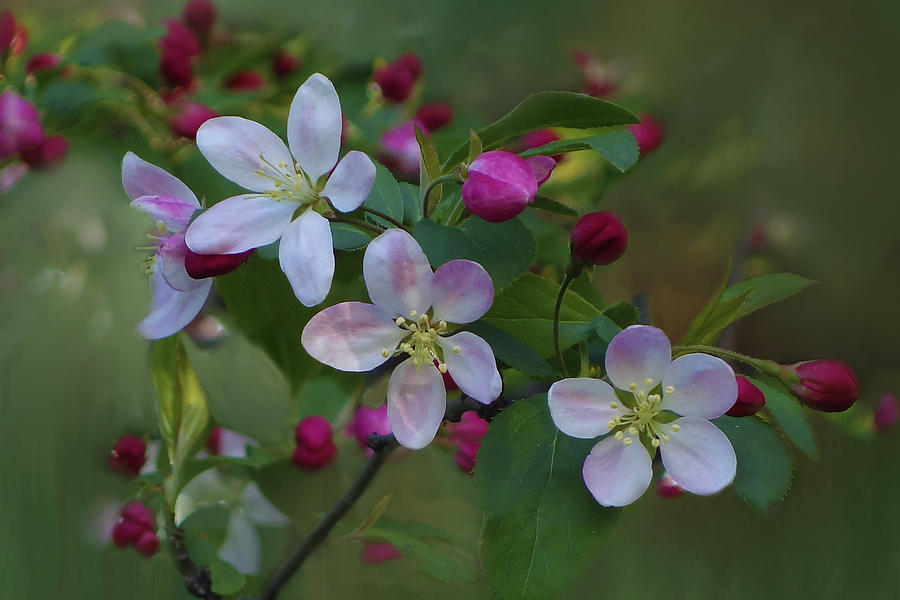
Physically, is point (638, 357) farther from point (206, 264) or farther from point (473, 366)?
point (206, 264)

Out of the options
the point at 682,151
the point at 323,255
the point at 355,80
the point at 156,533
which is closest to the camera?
the point at 323,255

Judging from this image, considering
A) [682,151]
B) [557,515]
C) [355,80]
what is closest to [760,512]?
[557,515]

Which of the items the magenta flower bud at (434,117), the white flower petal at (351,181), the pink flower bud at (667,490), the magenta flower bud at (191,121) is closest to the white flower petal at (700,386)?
the white flower petal at (351,181)

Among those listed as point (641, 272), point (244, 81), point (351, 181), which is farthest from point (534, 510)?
point (244, 81)

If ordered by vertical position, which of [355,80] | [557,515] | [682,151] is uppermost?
[557,515]

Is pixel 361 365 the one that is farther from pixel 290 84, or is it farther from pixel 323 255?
pixel 290 84

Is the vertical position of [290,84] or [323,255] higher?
[323,255]

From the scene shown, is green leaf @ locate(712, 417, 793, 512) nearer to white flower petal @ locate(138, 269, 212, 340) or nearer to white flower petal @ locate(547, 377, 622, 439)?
white flower petal @ locate(547, 377, 622, 439)

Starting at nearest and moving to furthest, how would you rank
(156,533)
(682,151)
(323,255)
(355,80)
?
1. (323,255)
2. (156,533)
3. (355,80)
4. (682,151)
